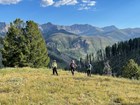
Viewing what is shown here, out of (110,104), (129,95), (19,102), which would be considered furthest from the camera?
(129,95)

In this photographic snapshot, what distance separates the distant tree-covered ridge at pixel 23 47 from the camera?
232 ft

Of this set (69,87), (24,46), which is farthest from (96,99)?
(24,46)

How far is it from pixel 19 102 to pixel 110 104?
5.32 m

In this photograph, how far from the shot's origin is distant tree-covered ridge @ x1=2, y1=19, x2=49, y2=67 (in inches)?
2783

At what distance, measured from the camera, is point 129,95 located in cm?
2341

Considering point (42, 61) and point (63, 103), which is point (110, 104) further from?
point (42, 61)

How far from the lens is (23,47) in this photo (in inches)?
2832

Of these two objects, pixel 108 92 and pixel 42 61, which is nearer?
pixel 108 92

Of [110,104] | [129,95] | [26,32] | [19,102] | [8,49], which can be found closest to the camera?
[19,102]

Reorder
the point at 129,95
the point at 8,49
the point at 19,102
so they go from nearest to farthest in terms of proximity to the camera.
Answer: the point at 19,102 < the point at 129,95 < the point at 8,49

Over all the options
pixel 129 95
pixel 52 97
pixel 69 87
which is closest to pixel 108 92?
pixel 129 95

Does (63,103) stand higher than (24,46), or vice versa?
(24,46)

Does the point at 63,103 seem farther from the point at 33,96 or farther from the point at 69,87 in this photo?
the point at 69,87

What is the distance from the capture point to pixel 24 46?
71.7 m
